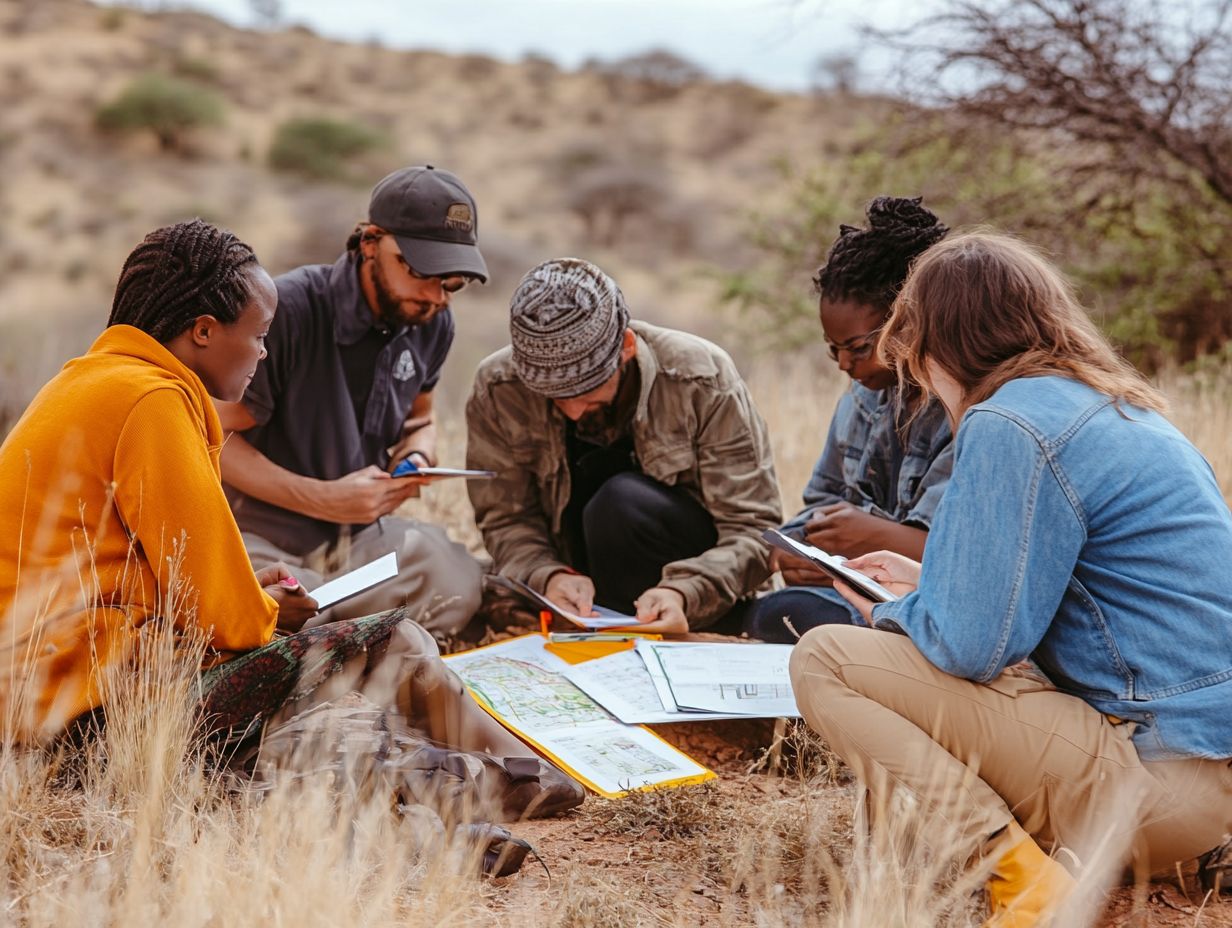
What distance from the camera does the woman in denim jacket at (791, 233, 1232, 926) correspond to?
246 centimetres

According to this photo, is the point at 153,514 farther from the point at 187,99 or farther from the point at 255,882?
the point at 187,99

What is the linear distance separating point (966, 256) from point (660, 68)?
38.8 metres

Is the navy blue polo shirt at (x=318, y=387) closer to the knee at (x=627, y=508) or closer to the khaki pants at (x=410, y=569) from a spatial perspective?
the khaki pants at (x=410, y=569)

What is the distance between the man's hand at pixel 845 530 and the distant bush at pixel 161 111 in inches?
1044

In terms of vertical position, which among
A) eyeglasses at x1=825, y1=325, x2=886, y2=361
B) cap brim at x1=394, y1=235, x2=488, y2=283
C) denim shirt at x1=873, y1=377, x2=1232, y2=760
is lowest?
denim shirt at x1=873, y1=377, x2=1232, y2=760

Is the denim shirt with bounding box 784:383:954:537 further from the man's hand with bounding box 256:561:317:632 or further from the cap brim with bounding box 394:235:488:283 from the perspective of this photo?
the man's hand with bounding box 256:561:317:632

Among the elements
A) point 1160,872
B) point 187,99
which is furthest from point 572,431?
point 187,99

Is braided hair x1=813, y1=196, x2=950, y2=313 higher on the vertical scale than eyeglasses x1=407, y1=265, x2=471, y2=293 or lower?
higher

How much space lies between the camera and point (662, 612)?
415cm

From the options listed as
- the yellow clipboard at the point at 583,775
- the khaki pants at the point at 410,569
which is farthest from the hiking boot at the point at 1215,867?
the khaki pants at the point at 410,569

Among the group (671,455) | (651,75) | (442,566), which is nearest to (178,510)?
(442,566)

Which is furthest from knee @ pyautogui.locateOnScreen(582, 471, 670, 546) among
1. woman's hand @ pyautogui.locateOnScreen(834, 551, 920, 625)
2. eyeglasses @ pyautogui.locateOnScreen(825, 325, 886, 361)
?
woman's hand @ pyautogui.locateOnScreen(834, 551, 920, 625)

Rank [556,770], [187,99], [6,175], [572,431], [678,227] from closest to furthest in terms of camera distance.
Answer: [556,770] < [572,431] < [6,175] < [187,99] < [678,227]

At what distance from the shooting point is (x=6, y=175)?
80.8 ft
